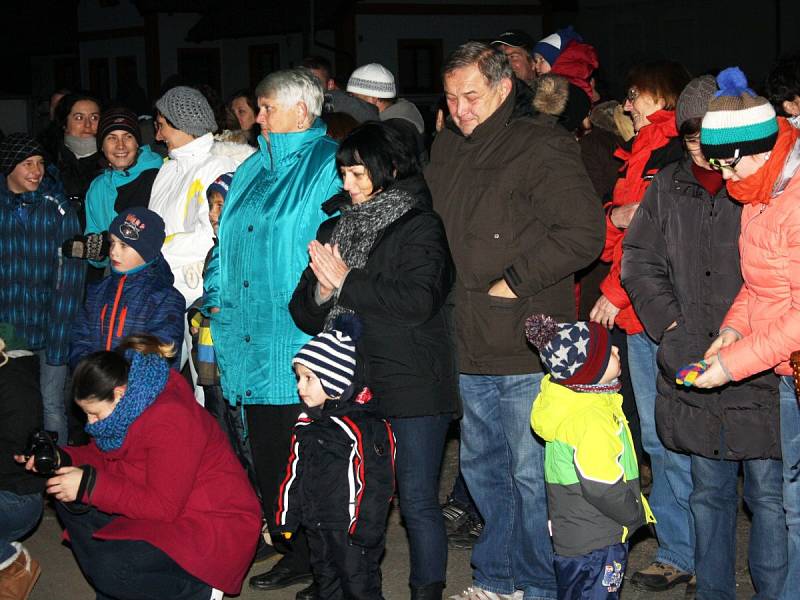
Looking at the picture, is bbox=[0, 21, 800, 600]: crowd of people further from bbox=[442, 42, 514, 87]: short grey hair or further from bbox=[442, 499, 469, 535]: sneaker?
bbox=[442, 499, 469, 535]: sneaker

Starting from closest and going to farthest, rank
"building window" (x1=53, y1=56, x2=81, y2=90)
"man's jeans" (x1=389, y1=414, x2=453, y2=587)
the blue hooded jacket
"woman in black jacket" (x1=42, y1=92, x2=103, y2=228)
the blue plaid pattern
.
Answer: "man's jeans" (x1=389, y1=414, x2=453, y2=587)
the blue hooded jacket
the blue plaid pattern
"woman in black jacket" (x1=42, y1=92, x2=103, y2=228)
"building window" (x1=53, y1=56, x2=81, y2=90)

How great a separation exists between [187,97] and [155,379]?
2.17 m

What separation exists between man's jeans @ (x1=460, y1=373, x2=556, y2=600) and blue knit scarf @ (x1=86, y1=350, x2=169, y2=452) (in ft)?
4.32

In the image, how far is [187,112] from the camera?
6.30m

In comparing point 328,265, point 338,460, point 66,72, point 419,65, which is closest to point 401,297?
point 328,265

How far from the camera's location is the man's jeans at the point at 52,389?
6773 millimetres

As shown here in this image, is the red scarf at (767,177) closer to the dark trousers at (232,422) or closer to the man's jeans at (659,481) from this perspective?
the man's jeans at (659,481)

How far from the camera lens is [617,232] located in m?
5.43

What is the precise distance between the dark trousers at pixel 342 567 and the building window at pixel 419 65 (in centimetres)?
2696

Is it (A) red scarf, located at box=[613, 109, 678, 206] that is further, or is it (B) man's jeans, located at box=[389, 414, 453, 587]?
(A) red scarf, located at box=[613, 109, 678, 206]

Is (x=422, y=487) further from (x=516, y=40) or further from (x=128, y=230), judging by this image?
(x=516, y=40)

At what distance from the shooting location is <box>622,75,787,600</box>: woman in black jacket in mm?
4375

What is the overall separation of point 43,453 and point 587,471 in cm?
218

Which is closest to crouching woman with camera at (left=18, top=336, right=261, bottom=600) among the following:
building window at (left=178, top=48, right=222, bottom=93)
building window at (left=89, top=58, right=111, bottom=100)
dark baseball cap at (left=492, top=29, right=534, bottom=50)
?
dark baseball cap at (left=492, top=29, right=534, bottom=50)
